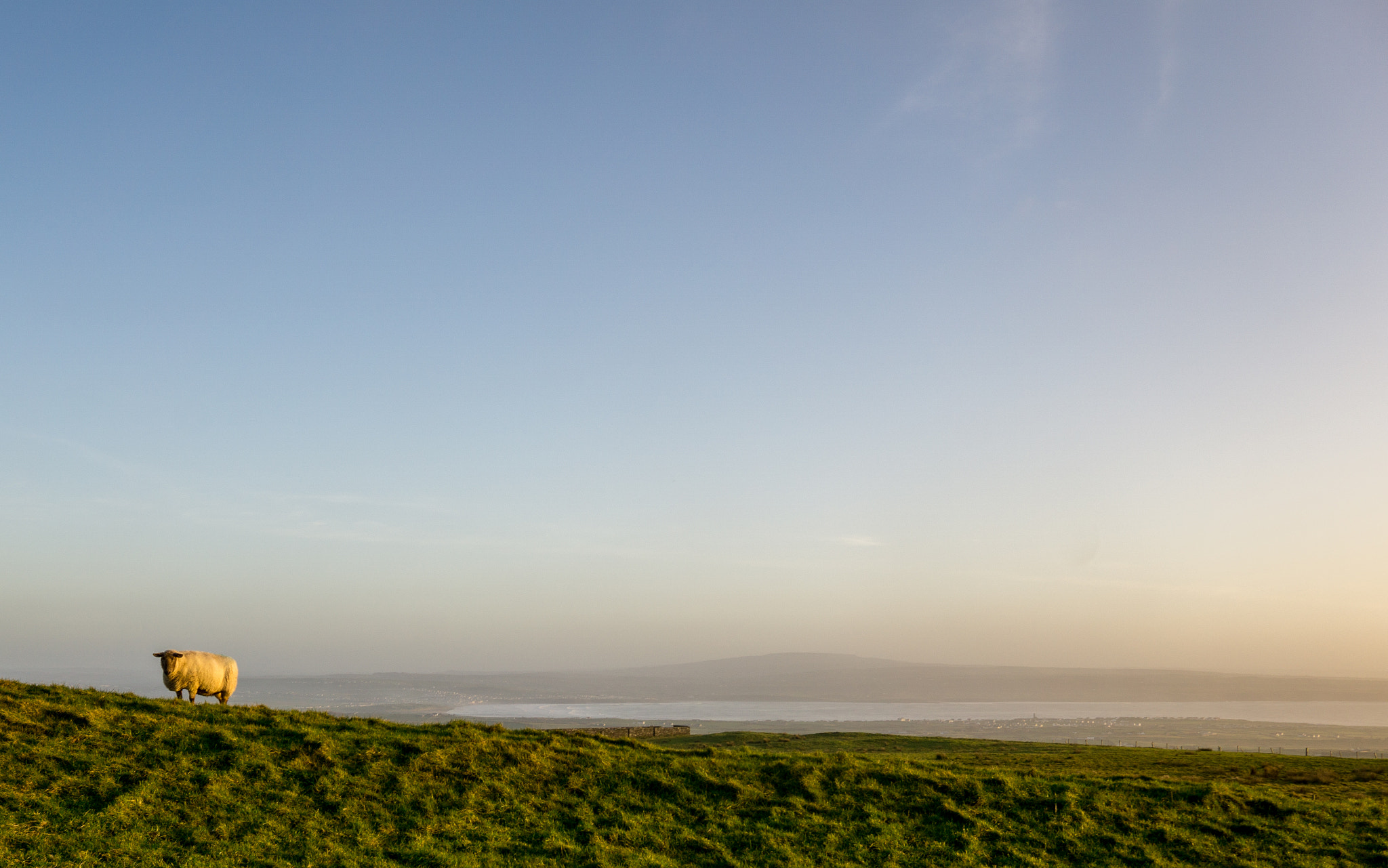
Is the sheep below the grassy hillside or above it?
above

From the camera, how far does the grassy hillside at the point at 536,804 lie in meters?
19.0

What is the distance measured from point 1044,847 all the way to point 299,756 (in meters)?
21.2

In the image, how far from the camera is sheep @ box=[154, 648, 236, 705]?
96.1ft

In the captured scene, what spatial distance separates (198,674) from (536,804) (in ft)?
50.5

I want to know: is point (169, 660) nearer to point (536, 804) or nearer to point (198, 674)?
point (198, 674)

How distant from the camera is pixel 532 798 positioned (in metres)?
23.4

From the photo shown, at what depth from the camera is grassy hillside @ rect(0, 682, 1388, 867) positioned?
62.4 ft

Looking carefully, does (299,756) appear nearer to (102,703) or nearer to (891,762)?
(102,703)

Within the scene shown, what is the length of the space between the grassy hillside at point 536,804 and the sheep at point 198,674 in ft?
6.12

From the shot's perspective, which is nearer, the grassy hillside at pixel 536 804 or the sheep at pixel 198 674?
the grassy hillside at pixel 536 804

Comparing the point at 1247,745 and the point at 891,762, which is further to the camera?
the point at 1247,745

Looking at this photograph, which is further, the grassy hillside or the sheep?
the sheep

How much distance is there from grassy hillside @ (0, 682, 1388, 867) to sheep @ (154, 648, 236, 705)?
1.87 metres

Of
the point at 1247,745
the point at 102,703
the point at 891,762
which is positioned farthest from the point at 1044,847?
the point at 1247,745
